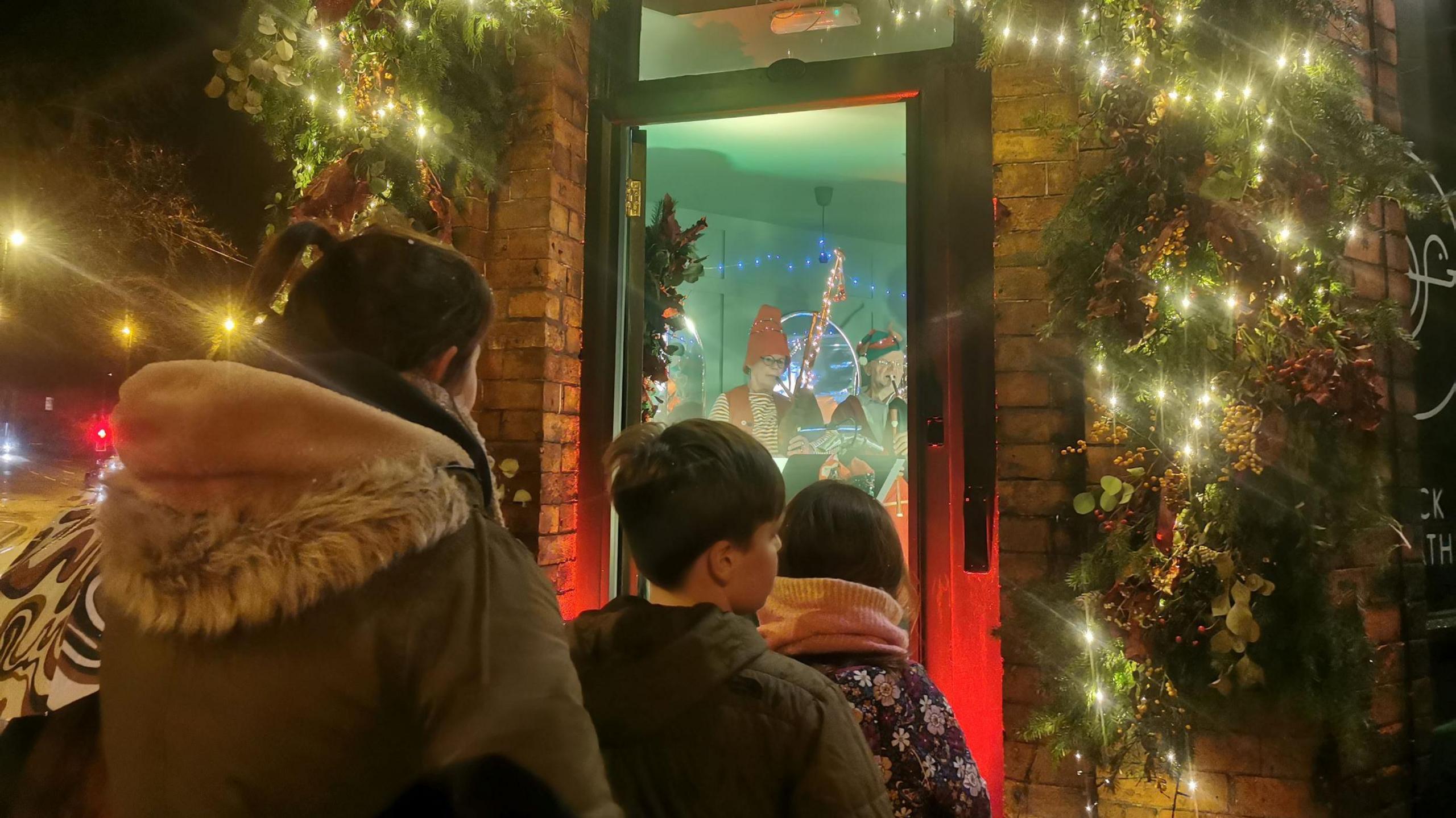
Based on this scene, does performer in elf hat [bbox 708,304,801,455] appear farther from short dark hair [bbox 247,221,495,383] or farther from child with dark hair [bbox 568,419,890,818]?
short dark hair [bbox 247,221,495,383]

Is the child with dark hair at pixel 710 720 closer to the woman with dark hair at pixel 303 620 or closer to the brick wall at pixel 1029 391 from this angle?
the woman with dark hair at pixel 303 620

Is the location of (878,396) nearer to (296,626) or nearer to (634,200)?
(634,200)

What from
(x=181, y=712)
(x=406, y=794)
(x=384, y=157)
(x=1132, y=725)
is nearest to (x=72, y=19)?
(x=384, y=157)

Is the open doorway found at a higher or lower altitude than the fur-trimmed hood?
higher

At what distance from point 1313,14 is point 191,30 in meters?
3.27

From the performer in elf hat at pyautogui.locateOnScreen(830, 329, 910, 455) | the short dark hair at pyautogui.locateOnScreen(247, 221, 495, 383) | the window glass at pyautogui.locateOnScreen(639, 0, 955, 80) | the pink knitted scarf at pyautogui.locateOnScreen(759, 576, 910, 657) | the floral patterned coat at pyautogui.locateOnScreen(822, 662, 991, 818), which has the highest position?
the window glass at pyautogui.locateOnScreen(639, 0, 955, 80)

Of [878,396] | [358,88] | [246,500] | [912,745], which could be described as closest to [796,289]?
[878,396]

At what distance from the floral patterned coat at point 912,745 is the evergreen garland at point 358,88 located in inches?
79.5

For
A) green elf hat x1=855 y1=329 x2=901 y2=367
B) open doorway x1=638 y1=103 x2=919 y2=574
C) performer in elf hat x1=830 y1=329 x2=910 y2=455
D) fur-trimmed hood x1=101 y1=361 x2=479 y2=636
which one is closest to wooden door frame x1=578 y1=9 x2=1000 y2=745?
open doorway x1=638 y1=103 x2=919 y2=574

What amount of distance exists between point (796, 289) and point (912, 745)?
356 cm

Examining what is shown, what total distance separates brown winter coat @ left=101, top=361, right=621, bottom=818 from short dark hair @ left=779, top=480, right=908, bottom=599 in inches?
26.8

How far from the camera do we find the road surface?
2.66 meters

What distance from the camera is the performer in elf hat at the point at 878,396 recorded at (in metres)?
4.22

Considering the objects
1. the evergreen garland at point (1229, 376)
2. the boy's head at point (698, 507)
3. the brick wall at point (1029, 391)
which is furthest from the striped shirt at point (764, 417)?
the boy's head at point (698, 507)
